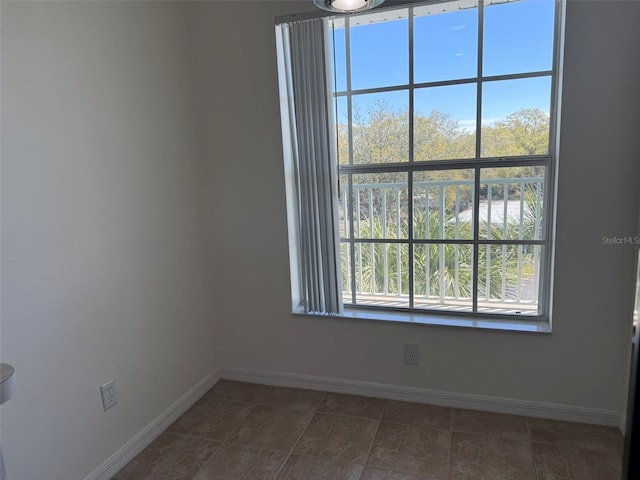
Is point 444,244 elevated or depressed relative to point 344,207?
depressed

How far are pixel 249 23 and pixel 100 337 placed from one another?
1807 mm

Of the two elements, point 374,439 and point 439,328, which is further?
point 439,328

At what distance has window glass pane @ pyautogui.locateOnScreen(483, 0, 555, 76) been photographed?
1994mm

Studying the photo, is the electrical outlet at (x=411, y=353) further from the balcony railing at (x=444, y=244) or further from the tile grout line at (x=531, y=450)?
the tile grout line at (x=531, y=450)

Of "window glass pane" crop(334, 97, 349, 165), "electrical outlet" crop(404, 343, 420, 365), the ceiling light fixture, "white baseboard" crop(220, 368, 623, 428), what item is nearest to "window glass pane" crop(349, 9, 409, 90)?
"window glass pane" crop(334, 97, 349, 165)

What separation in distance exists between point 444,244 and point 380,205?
1.40 ft

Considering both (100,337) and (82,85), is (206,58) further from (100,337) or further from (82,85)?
(100,337)

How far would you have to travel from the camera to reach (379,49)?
7.41ft

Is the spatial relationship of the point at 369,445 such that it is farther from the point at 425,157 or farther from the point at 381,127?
the point at 381,127

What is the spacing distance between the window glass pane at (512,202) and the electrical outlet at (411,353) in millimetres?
749

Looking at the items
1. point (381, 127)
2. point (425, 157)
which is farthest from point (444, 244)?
point (381, 127)

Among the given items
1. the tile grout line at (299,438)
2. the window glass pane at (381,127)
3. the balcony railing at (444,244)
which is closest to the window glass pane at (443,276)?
the balcony railing at (444,244)

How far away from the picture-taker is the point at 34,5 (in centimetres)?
151

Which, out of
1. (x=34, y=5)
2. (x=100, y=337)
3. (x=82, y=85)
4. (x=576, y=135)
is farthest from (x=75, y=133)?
(x=576, y=135)
